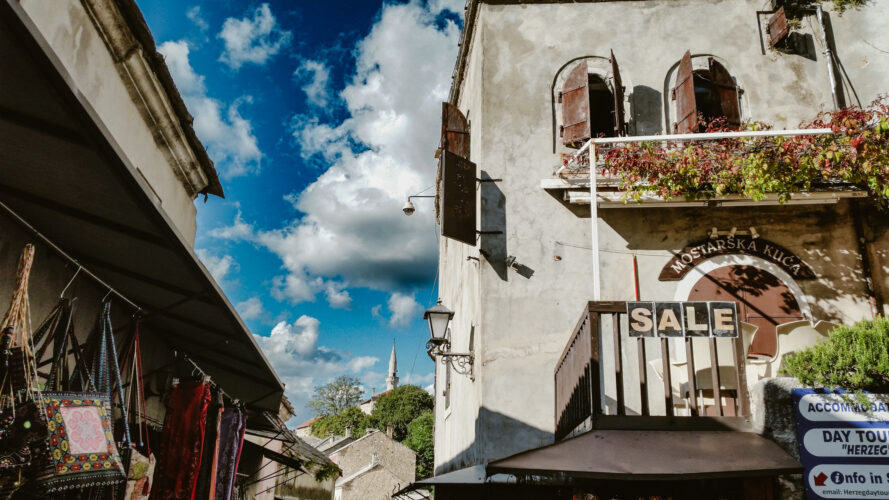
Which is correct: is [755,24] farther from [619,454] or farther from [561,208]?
[619,454]

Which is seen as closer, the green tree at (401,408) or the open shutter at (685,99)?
the open shutter at (685,99)

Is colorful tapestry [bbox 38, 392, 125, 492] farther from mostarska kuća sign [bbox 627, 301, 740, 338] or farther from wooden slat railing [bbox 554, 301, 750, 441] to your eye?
mostarska kuća sign [bbox 627, 301, 740, 338]

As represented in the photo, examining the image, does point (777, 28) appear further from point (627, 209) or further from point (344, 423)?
point (344, 423)

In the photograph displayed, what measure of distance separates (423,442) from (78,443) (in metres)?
58.4

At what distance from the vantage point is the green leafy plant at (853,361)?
5320 mm

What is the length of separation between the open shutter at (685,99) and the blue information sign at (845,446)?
555 cm

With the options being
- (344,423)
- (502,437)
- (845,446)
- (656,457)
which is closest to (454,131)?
(502,437)

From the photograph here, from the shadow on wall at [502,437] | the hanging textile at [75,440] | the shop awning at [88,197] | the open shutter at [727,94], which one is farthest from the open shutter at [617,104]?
the hanging textile at [75,440]

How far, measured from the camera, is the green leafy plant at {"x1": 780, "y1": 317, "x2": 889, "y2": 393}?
5320 millimetres

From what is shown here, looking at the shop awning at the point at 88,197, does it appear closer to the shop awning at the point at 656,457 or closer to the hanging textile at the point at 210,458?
the hanging textile at the point at 210,458

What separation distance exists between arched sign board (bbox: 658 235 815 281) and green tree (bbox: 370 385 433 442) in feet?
191

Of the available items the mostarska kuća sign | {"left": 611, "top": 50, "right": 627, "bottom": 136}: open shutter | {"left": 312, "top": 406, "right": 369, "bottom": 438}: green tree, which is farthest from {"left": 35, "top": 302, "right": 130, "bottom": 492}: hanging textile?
{"left": 312, "top": 406, "right": 369, "bottom": 438}: green tree

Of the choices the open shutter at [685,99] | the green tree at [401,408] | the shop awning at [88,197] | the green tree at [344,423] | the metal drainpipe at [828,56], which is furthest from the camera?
the green tree at [344,423]

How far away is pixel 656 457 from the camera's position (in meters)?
5.32
